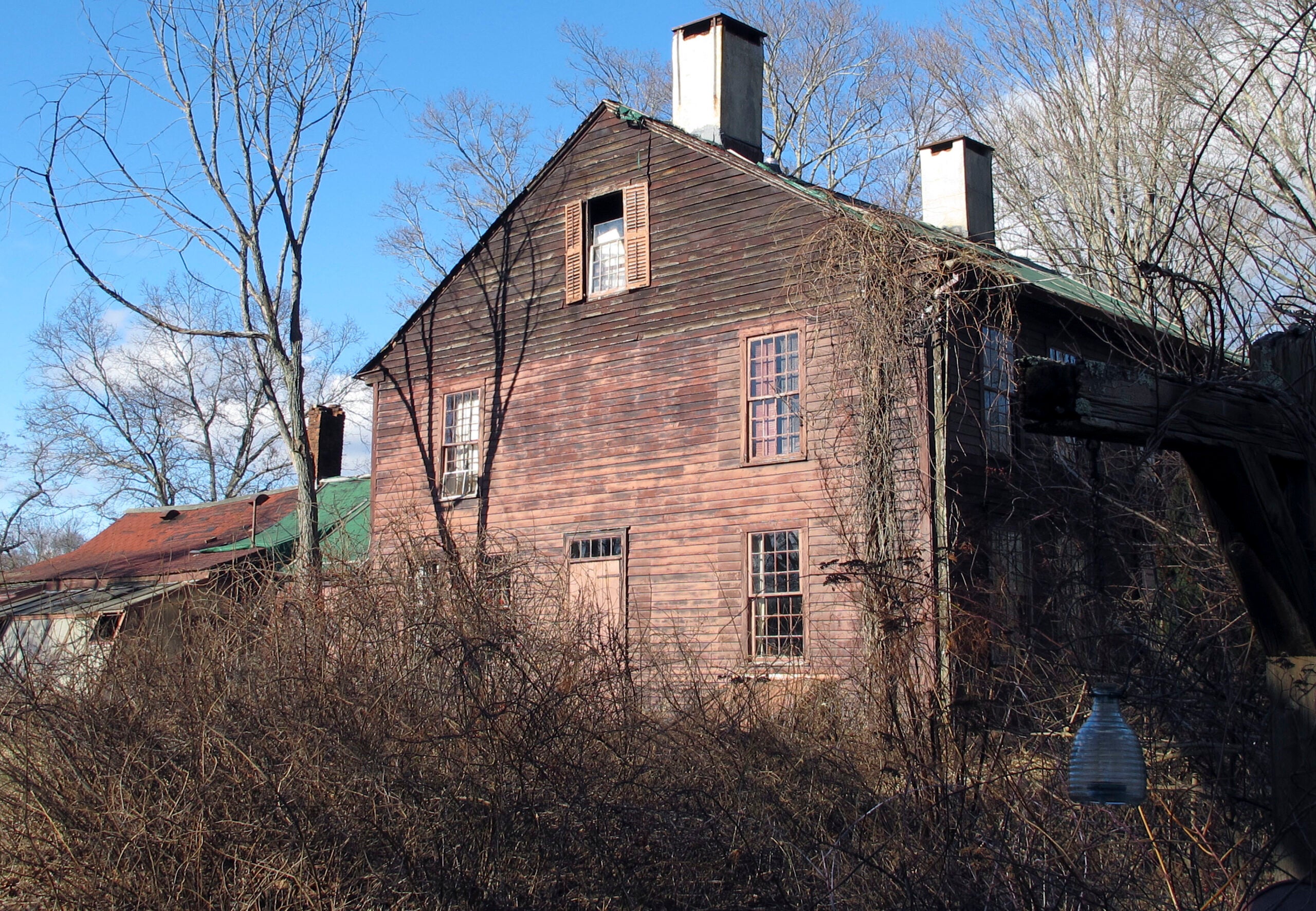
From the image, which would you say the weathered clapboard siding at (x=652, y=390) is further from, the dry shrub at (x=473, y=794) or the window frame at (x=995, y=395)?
the dry shrub at (x=473, y=794)

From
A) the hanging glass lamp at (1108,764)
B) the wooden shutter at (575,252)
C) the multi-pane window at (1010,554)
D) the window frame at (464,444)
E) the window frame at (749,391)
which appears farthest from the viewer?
the window frame at (464,444)

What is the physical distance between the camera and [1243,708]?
5527mm

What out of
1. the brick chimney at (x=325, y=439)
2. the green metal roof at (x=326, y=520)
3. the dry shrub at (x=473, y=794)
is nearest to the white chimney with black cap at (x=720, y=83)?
the green metal roof at (x=326, y=520)

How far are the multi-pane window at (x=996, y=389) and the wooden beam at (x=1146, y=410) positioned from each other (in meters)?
10.4

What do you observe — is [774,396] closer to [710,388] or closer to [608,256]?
[710,388]

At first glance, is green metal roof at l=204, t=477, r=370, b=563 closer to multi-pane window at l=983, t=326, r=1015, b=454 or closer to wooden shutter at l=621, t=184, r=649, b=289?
wooden shutter at l=621, t=184, r=649, b=289

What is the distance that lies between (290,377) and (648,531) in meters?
10.2

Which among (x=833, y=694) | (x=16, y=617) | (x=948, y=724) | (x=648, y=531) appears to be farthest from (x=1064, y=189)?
(x=16, y=617)

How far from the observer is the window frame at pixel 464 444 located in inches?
699

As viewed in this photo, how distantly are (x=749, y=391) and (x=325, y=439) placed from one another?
16.9m

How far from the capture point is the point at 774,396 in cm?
1456

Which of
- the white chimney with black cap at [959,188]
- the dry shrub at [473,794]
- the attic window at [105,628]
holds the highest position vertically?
the white chimney with black cap at [959,188]

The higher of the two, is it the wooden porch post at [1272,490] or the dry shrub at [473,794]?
the wooden porch post at [1272,490]

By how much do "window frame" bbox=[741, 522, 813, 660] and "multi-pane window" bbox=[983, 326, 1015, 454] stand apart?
2.58 metres
